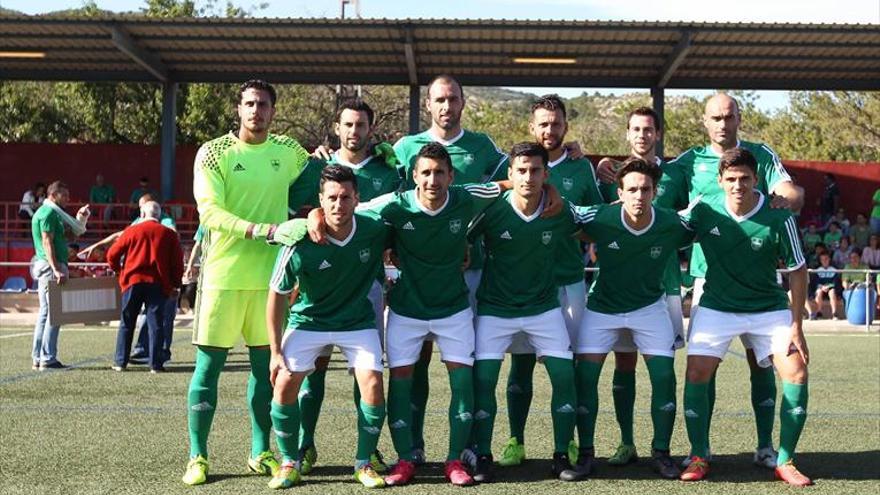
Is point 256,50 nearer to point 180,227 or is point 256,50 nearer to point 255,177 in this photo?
point 180,227

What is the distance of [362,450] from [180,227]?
63.9 ft

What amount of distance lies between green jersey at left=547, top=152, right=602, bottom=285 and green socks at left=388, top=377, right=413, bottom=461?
1208 millimetres

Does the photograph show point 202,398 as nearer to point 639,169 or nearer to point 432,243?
point 432,243

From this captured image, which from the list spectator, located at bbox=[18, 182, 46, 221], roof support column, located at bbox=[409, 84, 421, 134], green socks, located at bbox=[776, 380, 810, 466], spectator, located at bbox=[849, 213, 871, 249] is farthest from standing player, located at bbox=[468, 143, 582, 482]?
spectator, located at bbox=[18, 182, 46, 221]

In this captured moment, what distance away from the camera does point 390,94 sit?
44000 millimetres

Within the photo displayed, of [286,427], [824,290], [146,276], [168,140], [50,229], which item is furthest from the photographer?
[168,140]

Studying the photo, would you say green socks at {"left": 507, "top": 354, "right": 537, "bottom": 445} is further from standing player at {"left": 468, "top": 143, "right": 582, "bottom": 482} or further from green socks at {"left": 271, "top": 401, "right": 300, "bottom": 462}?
green socks at {"left": 271, "top": 401, "right": 300, "bottom": 462}

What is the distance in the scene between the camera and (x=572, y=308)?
6.86 meters

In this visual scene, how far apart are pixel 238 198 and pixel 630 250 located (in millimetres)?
2271

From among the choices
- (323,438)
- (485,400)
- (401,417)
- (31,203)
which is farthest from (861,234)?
(401,417)

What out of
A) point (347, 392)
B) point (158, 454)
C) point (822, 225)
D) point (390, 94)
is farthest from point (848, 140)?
point (158, 454)

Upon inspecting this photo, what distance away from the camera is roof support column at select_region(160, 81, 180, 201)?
25.3 m

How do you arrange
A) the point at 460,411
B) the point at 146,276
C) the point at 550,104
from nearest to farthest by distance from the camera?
the point at 460,411, the point at 550,104, the point at 146,276

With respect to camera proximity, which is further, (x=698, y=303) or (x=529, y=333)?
(x=698, y=303)
